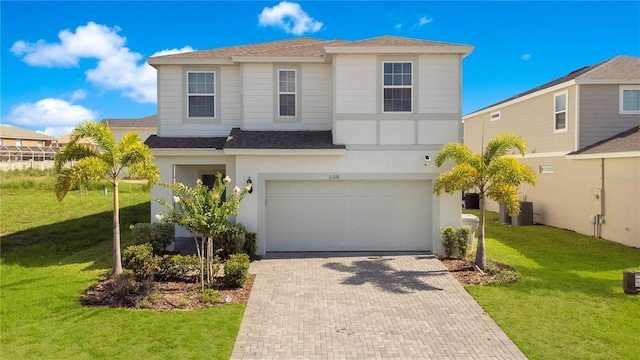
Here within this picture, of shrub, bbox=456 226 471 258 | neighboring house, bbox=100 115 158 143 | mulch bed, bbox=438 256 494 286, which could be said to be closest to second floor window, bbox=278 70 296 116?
shrub, bbox=456 226 471 258

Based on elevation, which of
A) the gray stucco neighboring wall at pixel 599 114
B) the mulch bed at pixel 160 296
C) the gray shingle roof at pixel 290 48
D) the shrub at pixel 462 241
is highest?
the gray shingle roof at pixel 290 48

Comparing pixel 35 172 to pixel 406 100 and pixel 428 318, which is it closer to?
pixel 406 100

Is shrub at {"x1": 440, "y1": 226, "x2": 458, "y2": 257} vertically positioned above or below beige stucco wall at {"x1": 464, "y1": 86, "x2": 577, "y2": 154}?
below

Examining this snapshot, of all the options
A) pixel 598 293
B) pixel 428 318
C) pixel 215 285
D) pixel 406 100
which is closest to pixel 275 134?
pixel 406 100

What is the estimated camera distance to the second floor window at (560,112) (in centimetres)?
1701

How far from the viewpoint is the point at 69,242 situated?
48.9ft

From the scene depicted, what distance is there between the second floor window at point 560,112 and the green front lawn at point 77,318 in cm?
1502

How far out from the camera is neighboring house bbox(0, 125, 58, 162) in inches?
1850

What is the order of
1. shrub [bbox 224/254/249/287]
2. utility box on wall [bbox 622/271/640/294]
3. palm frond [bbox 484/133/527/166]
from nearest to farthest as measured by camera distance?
1. utility box on wall [bbox 622/271/640/294]
2. shrub [bbox 224/254/249/287]
3. palm frond [bbox 484/133/527/166]

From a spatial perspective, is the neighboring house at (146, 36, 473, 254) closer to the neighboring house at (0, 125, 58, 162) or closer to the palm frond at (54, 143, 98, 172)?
the palm frond at (54, 143, 98, 172)

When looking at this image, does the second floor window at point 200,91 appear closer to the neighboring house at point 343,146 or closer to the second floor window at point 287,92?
the neighboring house at point 343,146

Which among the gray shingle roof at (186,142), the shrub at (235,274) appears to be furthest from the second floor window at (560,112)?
the shrub at (235,274)

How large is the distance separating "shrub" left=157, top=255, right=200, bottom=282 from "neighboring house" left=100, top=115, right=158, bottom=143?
32679mm

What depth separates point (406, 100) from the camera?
12852 millimetres
